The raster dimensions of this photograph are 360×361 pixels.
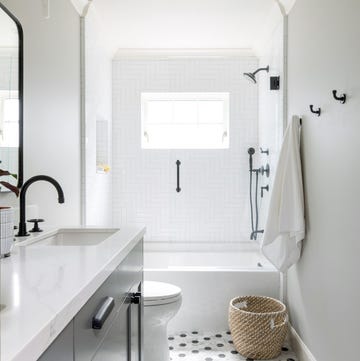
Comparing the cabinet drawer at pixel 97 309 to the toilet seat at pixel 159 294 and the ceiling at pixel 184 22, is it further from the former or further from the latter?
the ceiling at pixel 184 22

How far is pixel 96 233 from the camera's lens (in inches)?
64.6

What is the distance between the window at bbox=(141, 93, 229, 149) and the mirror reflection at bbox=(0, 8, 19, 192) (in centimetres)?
216

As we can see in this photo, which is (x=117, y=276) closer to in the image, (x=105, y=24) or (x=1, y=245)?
(x=1, y=245)

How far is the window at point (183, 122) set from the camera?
12.1 feet

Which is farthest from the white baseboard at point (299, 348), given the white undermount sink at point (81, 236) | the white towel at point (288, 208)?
the white undermount sink at point (81, 236)

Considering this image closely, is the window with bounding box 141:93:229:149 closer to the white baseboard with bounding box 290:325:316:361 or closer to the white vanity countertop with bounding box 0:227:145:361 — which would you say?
the white baseboard with bounding box 290:325:316:361

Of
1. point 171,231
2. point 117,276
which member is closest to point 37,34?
point 117,276

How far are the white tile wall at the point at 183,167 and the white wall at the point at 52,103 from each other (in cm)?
112

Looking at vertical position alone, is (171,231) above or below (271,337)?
above

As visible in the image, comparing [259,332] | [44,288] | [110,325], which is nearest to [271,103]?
[259,332]

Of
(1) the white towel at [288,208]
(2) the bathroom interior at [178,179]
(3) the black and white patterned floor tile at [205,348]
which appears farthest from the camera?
(3) the black and white patterned floor tile at [205,348]

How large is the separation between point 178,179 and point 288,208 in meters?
1.61

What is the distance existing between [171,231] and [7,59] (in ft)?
8.03

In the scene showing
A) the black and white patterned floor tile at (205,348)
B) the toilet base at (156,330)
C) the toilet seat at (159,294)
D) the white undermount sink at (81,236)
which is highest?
the white undermount sink at (81,236)
